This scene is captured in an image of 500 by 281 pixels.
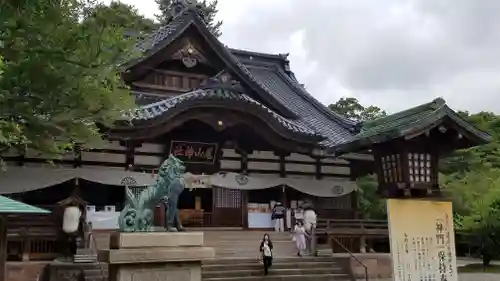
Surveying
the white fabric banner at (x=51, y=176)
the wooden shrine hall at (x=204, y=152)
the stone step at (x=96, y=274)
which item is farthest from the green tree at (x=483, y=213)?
the stone step at (x=96, y=274)

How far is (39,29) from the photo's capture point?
28.8 feet

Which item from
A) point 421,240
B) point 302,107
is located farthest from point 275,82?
point 421,240

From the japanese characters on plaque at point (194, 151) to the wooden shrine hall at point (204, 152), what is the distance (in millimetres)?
39

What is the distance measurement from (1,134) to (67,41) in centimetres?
206

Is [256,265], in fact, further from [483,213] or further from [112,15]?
[483,213]

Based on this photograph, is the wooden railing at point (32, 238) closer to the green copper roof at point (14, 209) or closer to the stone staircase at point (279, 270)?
the stone staircase at point (279, 270)

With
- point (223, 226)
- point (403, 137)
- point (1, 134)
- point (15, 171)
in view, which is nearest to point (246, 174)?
point (223, 226)

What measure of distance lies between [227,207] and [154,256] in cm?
1308

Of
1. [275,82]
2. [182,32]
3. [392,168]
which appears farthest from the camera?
[275,82]

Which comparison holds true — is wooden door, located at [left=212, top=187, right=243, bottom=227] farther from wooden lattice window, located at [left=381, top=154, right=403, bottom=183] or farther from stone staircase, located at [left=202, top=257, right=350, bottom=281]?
wooden lattice window, located at [left=381, top=154, right=403, bottom=183]

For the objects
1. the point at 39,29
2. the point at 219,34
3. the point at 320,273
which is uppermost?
the point at 219,34

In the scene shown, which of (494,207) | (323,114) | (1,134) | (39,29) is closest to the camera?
(1,134)

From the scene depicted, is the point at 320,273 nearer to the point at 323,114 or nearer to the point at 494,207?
the point at 494,207

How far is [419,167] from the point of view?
38.1ft
